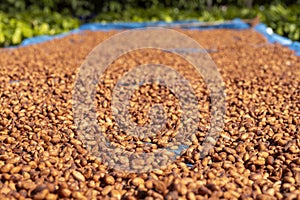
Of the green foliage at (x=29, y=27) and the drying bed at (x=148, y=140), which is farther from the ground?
the green foliage at (x=29, y=27)

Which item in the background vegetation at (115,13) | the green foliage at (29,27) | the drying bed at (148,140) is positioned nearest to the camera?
the drying bed at (148,140)

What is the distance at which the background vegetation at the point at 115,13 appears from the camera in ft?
22.5

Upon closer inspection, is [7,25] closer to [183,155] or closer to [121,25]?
[121,25]

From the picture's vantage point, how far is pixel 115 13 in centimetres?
1001

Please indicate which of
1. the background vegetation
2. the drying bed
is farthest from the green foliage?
the drying bed

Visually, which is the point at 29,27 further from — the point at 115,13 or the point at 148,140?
the point at 148,140

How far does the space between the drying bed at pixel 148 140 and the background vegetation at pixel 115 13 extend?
102 inches

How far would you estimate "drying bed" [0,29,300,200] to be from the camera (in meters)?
1.96

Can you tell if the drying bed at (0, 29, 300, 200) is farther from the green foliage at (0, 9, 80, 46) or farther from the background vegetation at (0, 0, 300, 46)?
the background vegetation at (0, 0, 300, 46)

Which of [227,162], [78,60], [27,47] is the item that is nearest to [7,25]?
[27,47]

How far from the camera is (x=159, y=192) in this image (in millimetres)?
1922

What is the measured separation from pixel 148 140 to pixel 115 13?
7918mm

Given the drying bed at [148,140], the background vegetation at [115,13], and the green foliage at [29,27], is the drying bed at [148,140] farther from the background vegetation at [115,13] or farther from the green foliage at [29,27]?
the background vegetation at [115,13]

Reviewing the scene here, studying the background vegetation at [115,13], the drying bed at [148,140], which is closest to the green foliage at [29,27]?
the background vegetation at [115,13]
